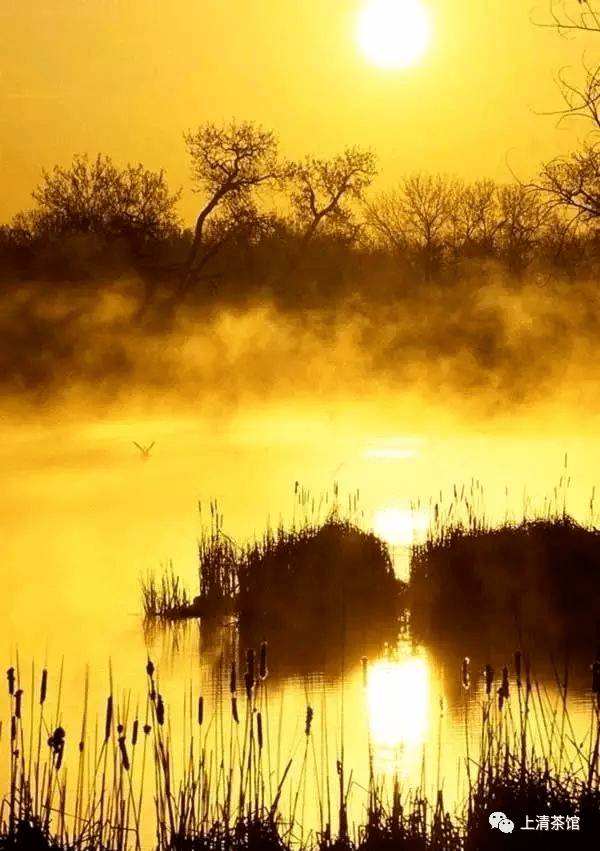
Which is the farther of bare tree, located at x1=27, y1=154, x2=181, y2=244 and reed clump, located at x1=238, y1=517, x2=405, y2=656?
bare tree, located at x1=27, y1=154, x2=181, y2=244

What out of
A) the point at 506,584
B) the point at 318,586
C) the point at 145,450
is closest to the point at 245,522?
the point at 318,586

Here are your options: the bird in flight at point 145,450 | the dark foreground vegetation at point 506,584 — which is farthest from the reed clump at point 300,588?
the bird in flight at point 145,450

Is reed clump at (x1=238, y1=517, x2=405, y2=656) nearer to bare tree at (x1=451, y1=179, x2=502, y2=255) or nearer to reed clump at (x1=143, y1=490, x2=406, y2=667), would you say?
reed clump at (x1=143, y1=490, x2=406, y2=667)

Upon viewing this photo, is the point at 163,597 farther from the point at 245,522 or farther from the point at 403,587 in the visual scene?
the point at 245,522

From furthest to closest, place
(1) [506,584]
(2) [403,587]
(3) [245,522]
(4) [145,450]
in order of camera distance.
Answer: (4) [145,450] < (3) [245,522] < (2) [403,587] < (1) [506,584]

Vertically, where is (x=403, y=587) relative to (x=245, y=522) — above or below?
below

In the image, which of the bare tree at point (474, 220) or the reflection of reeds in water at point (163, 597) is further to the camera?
the bare tree at point (474, 220)

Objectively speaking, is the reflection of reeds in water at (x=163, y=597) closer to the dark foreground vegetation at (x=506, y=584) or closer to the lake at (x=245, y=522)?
the lake at (x=245, y=522)

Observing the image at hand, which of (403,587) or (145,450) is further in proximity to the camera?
(145,450)

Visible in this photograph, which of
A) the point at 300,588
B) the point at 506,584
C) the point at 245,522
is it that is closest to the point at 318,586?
the point at 300,588

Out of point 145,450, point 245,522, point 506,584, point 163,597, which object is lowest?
point 163,597

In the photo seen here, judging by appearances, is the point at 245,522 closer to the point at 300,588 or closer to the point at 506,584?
the point at 300,588

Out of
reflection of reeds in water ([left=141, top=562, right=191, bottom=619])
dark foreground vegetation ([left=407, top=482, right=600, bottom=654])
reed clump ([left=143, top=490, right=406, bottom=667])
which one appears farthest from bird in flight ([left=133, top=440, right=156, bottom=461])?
dark foreground vegetation ([left=407, top=482, right=600, bottom=654])

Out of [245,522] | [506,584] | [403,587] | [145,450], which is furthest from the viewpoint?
[145,450]
